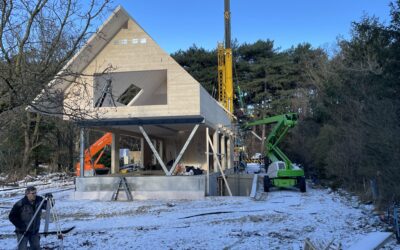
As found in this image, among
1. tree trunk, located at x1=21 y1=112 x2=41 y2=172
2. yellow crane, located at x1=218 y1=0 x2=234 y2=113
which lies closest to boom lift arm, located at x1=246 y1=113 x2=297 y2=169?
yellow crane, located at x1=218 y1=0 x2=234 y2=113

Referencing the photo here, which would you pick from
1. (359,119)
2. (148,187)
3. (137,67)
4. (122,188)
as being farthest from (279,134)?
(122,188)

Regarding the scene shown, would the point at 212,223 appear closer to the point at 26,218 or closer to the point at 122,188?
the point at 26,218

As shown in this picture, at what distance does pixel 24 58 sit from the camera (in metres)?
5.65

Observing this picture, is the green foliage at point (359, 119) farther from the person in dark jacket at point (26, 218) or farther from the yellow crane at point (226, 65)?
the person in dark jacket at point (26, 218)

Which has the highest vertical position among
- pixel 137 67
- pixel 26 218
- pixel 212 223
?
pixel 137 67

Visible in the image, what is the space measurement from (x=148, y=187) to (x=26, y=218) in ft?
36.6

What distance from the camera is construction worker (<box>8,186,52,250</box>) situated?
7750mm

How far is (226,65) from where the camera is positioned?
142 feet

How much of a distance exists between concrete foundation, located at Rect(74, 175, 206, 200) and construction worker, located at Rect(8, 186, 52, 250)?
35.2ft

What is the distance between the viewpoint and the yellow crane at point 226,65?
43000mm

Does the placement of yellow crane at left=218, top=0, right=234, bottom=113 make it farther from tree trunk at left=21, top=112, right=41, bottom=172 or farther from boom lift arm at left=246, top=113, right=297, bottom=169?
boom lift arm at left=246, top=113, right=297, bottom=169

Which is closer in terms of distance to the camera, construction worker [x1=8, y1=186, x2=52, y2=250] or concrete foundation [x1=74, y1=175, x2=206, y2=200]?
construction worker [x1=8, y1=186, x2=52, y2=250]

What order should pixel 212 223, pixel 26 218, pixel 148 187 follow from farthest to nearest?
pixel 148 187 → pixel 212 223 → pixel 26 218

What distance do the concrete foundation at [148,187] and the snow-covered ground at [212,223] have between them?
3.37 ft
